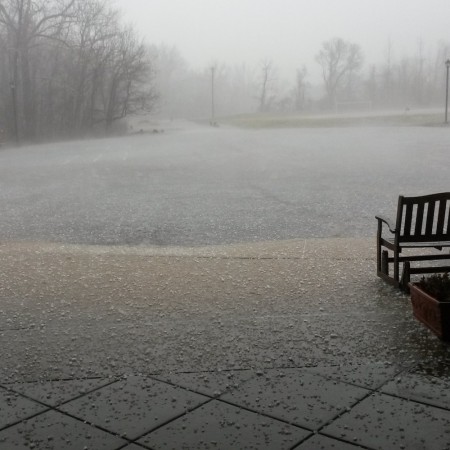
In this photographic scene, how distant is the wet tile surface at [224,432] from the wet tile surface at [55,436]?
7.2 inches

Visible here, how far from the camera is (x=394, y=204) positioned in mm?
10672

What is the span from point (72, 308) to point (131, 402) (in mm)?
1775

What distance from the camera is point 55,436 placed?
8.78 feet

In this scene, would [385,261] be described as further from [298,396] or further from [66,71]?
[66,71]

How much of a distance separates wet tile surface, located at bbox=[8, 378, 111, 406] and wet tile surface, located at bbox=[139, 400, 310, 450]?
24.3 inches

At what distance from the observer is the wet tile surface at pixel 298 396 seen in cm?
285

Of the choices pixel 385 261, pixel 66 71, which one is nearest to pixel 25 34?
pixel 66 71

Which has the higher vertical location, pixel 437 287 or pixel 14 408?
pixel 437 287

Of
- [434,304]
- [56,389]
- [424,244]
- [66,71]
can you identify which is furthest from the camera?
[66,71]

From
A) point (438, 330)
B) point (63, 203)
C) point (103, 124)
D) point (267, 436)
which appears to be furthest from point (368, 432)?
point (103, 124)

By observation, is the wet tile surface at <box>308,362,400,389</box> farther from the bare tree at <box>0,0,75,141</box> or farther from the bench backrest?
the bare tree at <box>0,0,75,141</box>

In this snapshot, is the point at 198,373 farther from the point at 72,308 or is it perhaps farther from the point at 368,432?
the point at 72,308

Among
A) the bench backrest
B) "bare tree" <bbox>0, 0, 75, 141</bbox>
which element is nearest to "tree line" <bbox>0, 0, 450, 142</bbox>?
"bare tree" <bbox>0, 0, 75, 141</bbox>

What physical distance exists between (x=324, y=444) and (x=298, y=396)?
A: 475 mm
